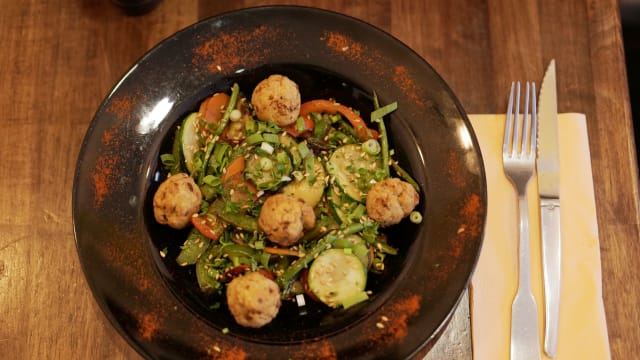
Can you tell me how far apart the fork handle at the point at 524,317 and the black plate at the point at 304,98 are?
13.2 inches

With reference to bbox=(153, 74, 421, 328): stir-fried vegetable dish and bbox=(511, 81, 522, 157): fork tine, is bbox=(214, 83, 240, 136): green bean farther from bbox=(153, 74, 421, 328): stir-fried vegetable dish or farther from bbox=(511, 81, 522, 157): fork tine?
bbox=(511, 81, 522, 157): fork tine

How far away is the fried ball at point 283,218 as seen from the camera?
1873mm

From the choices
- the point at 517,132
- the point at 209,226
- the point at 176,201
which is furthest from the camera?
the point at 517,132

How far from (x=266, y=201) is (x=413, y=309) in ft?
2.00

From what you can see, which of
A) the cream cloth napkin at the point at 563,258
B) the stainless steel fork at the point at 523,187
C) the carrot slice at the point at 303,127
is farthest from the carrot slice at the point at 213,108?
the stainless steel fork at the point at 523,187

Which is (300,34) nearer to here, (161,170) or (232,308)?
(161,170)

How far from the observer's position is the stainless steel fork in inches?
81.0

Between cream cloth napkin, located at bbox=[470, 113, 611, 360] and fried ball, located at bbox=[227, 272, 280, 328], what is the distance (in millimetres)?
792

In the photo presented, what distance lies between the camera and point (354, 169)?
2.11 m

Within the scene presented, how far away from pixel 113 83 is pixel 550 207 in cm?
188

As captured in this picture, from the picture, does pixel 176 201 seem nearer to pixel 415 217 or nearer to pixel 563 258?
pixel 415 217

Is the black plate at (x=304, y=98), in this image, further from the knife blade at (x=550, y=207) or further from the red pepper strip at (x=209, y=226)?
the knife blade at (x=550, y=207)

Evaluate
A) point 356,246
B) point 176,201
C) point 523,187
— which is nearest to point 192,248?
point 176,201

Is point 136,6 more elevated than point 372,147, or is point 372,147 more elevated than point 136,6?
point 136,6
